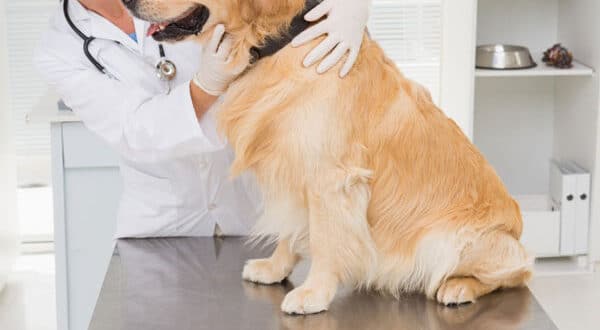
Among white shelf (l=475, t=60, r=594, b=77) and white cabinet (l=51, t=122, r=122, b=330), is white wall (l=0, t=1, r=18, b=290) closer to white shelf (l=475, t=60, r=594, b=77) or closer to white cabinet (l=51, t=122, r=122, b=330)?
white cabinet (l=51, t=122, r=122, b=330)

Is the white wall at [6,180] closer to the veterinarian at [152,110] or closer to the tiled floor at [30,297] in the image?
the tiled floor at [30,297]

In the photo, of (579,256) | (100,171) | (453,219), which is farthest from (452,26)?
(453,219)

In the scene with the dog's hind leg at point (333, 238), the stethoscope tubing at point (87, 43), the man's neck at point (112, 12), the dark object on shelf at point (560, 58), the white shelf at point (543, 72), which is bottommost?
the white shelf at point (543, 72)

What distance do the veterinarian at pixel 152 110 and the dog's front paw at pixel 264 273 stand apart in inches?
9.3

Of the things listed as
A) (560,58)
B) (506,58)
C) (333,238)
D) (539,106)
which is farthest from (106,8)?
(539,106)

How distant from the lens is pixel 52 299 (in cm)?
375

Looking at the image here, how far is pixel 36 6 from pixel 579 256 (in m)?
2.75

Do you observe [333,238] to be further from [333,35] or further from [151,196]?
[151,196]

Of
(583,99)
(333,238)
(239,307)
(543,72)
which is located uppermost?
(333,238)

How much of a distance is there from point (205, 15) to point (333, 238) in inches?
16.5

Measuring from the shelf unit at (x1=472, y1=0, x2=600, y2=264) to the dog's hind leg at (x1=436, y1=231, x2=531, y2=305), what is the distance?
246 cm

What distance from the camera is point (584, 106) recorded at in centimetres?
404

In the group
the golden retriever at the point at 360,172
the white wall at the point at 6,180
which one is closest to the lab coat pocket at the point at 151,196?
the golden retriever at the point at 360,172

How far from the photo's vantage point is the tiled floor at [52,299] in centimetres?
346
